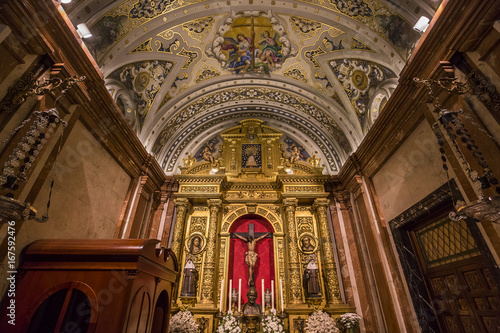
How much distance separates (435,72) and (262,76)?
5201mm

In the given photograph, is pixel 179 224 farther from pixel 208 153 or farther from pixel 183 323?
pixel 208 153

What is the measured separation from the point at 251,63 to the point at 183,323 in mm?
7337

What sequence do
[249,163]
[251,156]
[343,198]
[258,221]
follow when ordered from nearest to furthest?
[343,198], [258,221], [249,163], [251,156]

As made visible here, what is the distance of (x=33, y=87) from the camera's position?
10.8ft

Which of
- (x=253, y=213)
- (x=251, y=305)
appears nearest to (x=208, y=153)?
(x=253, y=213)

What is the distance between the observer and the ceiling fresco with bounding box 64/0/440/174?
5285 mm

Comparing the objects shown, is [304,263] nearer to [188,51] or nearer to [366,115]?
[366,115]

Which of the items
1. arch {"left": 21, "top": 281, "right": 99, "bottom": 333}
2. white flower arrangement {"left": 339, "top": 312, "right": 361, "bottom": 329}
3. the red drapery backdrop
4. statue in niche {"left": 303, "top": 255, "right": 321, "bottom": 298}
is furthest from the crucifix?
arch {"left": 21, "top": 281, "right": 99, "bottom": 333}

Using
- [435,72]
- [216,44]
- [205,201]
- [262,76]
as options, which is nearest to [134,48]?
[216,44]

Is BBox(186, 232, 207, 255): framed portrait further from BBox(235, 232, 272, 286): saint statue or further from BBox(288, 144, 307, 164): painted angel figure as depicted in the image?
BBox(288, 144, 307, 164): painted angel figure

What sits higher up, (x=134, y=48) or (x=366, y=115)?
(x=134, y=48)

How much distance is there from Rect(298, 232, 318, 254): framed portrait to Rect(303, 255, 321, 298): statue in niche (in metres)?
0.41

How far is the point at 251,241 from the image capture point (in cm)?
759

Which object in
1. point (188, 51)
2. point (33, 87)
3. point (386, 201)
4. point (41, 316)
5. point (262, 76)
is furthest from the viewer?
point (262, 76)
